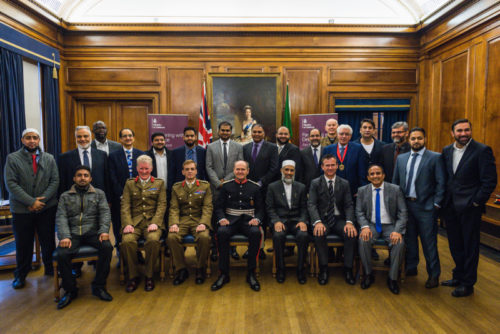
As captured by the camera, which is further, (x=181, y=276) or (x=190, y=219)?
(x=190, y=219)

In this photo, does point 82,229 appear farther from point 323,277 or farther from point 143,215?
point 323,277

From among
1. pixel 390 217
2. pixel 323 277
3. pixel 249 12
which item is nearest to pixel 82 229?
pixel 323 277

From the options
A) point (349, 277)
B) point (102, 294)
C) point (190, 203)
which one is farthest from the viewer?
point (190, 203)

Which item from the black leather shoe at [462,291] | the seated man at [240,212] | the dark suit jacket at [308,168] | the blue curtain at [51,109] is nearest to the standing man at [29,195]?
the seated man at [240,212]

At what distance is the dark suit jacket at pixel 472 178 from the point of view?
2.76 metres

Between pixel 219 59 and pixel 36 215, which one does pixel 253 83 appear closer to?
pixel 219 59

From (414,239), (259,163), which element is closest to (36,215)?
(259,163)

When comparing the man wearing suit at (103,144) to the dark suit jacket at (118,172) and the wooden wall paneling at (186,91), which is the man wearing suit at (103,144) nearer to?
the dark suit jacket at (118,172)

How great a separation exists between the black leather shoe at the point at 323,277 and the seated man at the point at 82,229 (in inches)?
83.6

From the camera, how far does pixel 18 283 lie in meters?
3.12

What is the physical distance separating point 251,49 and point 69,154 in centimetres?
441

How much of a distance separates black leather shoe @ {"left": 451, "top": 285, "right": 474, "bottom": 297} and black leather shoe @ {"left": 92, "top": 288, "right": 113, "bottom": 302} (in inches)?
132

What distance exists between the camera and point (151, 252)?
3.13m

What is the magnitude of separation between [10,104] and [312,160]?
15.9 ft
